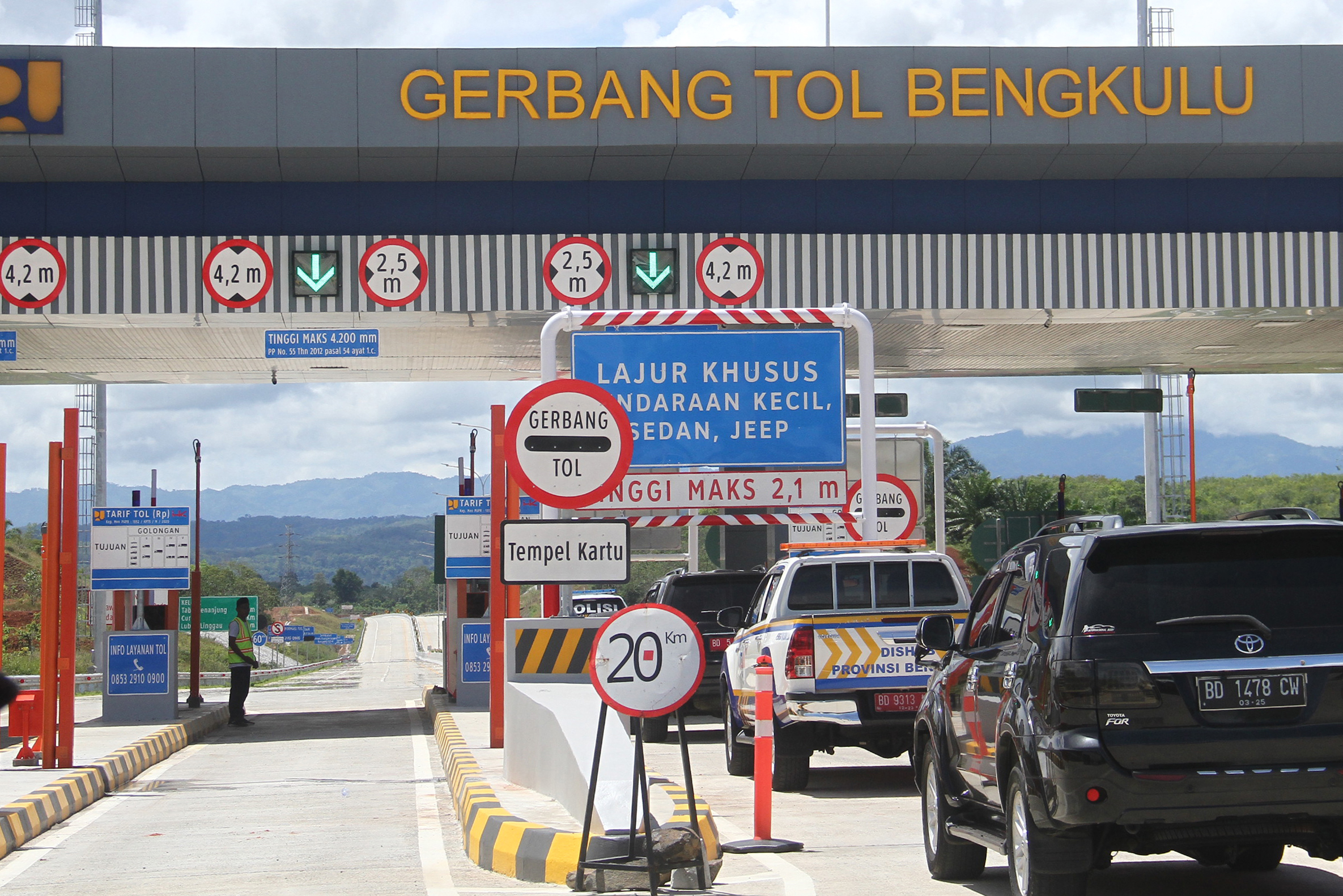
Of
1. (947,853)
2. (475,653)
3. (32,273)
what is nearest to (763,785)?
(947,853)

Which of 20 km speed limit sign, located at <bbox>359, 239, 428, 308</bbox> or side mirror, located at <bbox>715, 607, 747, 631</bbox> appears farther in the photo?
20 km speed limit sign, located at <bbox>359, 239, 428, 308</bbox>

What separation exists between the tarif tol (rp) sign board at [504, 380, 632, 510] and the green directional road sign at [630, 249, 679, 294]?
10.4m

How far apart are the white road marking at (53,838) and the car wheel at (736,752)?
5.32 m

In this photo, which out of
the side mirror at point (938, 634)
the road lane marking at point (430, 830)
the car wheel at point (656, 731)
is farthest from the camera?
the car wheel at point (656, 731)

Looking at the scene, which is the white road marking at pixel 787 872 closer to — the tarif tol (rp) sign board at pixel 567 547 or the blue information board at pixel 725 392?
the tarif tol (rp) sign board at pixel 567 547

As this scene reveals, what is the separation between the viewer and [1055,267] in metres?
20.9

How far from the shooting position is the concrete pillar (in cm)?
2798

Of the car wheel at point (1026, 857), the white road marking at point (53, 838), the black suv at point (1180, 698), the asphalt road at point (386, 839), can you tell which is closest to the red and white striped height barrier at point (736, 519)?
the asphalt road at point (386, 839)

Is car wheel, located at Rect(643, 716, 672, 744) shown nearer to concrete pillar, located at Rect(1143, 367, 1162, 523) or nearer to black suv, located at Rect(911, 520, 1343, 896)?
black suv, located at Rect(911, 520, 1343, 896)

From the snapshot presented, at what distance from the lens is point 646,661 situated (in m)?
8.06

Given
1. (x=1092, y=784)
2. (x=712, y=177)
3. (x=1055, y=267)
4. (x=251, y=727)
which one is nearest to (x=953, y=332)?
(x=1055, y=267)

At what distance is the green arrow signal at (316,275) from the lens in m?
20.2

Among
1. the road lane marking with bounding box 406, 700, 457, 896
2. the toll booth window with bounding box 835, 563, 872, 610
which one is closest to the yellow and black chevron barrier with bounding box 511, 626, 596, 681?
the road lane marking with bounding box 406, 700, 457, 896

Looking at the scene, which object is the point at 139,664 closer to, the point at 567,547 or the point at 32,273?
the point at 32,273
